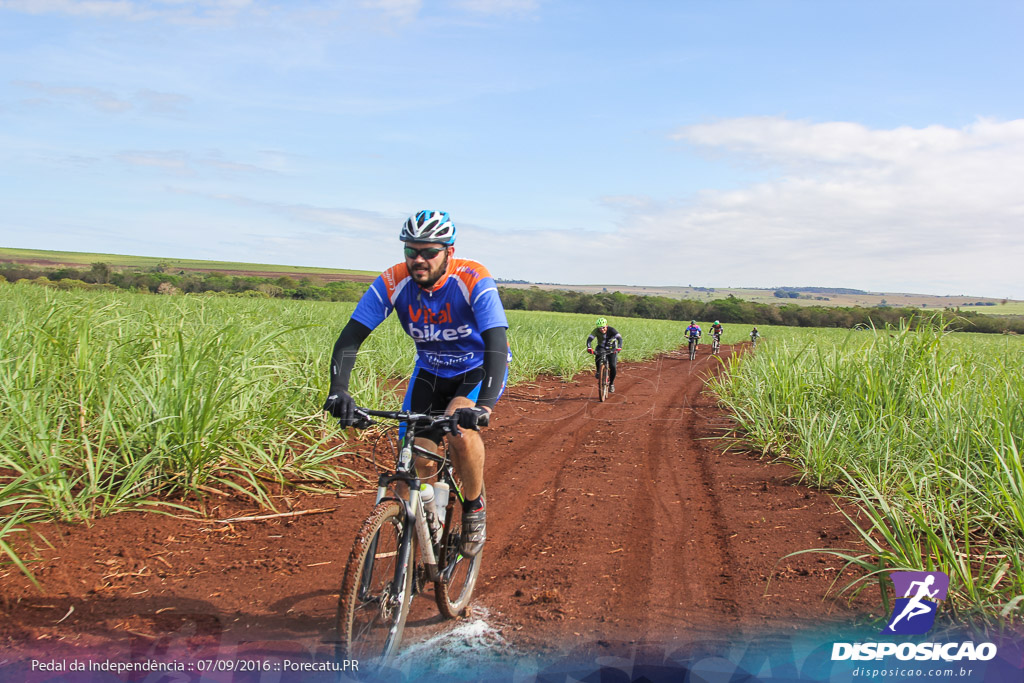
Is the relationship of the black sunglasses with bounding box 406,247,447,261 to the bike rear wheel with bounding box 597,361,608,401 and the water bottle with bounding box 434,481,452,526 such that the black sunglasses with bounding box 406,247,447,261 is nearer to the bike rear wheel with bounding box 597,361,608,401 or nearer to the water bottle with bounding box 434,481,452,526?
the water bottle with bounding box 434,481,452,526

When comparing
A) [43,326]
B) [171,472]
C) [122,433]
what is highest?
[43,326]

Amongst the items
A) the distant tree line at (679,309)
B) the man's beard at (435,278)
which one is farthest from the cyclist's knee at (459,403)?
the distant tree line at (679,309)

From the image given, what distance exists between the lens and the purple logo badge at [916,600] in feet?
10.0

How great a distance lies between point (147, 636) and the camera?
302cm

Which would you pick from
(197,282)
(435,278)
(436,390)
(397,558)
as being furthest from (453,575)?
A: (197,282)

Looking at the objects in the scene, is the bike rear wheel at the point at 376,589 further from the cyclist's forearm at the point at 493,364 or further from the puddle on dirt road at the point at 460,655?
the cyclist's forearm at the point at 493,364

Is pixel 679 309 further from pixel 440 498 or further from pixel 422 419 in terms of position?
pixel 422 419

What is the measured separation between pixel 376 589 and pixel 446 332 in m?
1.47

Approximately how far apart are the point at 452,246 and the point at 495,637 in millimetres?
2127

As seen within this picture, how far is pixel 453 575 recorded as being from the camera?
3.29 metres

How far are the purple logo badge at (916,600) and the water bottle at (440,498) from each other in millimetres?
2400

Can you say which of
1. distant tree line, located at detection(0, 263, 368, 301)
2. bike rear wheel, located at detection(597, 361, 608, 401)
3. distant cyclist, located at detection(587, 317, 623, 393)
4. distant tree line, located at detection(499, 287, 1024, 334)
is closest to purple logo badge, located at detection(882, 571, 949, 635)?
bike rear wheel, located at detection(597, 361, 608, 401)

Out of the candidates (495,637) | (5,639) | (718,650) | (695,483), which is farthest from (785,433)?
(5,639)

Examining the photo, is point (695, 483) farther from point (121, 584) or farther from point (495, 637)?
point (121, 584)
